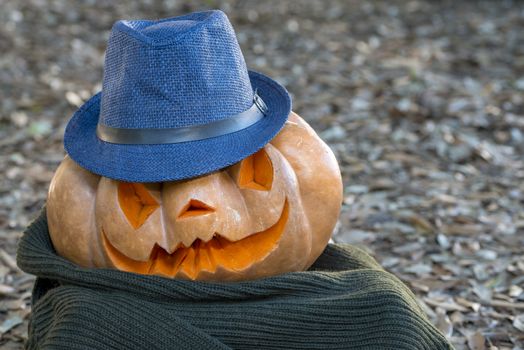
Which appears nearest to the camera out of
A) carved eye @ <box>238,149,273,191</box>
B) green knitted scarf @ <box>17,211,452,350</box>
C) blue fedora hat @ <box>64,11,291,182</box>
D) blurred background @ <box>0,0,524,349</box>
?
green knitted scarf @ <box>17,211,452,350</box>

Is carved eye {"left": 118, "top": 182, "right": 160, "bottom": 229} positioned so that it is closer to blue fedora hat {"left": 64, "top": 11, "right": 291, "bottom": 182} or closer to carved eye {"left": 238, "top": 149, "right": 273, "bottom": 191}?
blue fedora hat {"left": 64, "top": 11, "right": 291, "bottom": 182}

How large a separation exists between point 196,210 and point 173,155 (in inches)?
7.7

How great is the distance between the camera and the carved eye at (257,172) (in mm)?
2592

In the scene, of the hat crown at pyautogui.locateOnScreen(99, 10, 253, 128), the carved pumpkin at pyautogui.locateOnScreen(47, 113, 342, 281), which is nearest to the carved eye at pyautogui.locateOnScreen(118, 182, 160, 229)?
the carved pumpkin at pyautogui.locateOnScreen(47, 113, 342, 281)

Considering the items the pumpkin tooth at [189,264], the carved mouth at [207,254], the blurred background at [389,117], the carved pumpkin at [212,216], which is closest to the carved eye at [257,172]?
the carved pumpkin at [212,216]

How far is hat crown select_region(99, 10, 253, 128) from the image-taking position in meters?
2.50

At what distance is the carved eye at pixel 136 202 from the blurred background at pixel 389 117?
0.98m

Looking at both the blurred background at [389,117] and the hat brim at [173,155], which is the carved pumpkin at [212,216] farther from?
the blurred background at [389,117]

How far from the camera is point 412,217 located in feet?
14.3

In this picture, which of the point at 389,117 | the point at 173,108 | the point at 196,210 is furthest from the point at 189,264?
the point at 389,117

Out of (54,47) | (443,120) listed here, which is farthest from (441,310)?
(54,47)

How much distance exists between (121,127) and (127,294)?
0.54 m

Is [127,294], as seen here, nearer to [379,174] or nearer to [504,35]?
[379,174]

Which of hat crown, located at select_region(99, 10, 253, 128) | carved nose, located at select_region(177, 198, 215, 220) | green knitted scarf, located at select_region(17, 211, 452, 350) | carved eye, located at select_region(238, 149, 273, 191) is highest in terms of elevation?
hat crown, located at select_region(99, 10, 253, 128)
